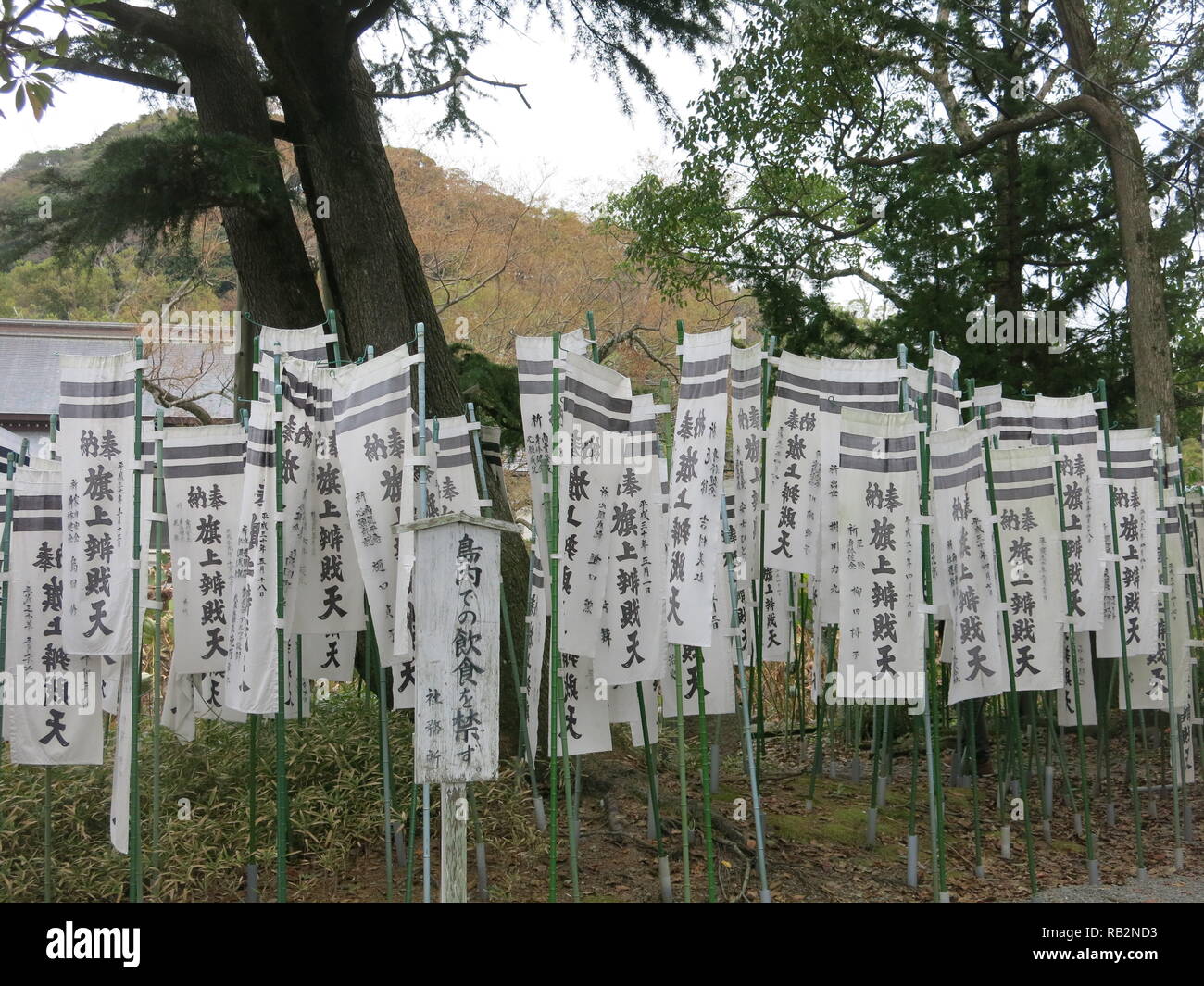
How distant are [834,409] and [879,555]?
4.80 ft

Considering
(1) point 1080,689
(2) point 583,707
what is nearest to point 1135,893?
(1) point 1080,689

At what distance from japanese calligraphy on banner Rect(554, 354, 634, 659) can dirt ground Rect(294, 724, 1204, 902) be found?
166 cm

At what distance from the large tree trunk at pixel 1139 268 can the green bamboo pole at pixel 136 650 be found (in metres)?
7.85

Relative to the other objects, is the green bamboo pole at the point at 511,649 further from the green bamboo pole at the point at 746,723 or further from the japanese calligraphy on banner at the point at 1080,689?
the japanese calligraphy on banner at the point at 1080,689

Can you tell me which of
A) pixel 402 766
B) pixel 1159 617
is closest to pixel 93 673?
pixel 402 766

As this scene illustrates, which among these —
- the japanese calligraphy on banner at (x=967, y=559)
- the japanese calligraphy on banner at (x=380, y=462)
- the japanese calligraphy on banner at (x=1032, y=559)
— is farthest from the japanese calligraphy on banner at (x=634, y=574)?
the japanese calligraphy on banner at (x=1032, y=559)

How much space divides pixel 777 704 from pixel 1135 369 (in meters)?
4.50

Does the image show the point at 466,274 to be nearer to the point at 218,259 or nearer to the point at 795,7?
the point at 218,259

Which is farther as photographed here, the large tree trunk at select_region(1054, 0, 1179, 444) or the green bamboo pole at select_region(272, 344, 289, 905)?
the large tree trunk at select_region(1054, 0, 1179, 444)

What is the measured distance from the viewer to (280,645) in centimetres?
520

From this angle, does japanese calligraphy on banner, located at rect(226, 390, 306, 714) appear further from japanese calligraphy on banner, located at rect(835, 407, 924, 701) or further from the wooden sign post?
japanese calligraphy on banner, located at rect(835, 407, 924, 701)

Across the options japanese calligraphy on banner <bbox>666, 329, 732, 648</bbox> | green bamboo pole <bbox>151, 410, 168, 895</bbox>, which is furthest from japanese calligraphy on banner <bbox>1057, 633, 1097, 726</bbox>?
green bamboo pole <bbox>151, 410, 168, 895</bbox>

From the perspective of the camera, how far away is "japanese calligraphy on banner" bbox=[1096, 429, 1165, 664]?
7.61 m

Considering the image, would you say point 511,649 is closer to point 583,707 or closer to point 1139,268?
point 583,707
